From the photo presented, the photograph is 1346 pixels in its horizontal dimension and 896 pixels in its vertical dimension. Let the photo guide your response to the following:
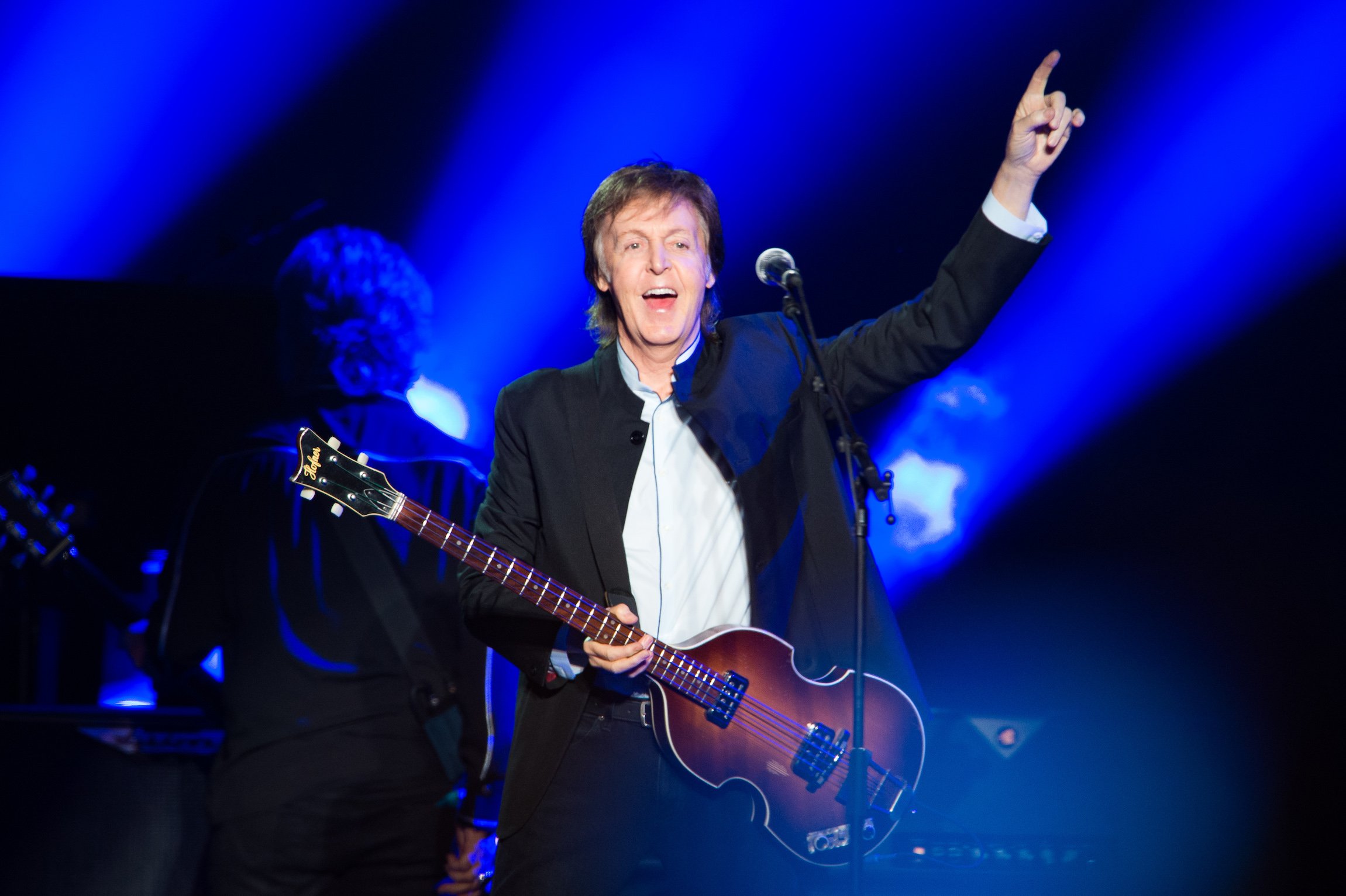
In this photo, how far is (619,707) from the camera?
7.23ft

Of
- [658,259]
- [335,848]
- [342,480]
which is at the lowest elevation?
[335,848]

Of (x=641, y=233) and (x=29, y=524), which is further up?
(x=641, y=233)

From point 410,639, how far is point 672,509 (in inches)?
59.8

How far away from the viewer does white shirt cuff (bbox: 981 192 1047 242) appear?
2137mm

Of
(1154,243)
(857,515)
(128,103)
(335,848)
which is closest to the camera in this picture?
(857,515)

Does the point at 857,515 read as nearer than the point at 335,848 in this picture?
Yes

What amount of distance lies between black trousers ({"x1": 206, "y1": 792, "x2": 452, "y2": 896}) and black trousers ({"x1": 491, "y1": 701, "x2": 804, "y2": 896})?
1353 mm

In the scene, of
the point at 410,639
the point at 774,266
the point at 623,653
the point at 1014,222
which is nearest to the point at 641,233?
the point at 774,266

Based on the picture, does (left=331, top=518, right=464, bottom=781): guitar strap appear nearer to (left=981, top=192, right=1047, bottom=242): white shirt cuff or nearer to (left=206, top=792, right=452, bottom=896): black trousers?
(left=206, top=792, right=452, bottom=896): black trousers

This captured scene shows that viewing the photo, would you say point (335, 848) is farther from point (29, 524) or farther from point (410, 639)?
point (29, 524)

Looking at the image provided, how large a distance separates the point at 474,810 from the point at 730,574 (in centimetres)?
161

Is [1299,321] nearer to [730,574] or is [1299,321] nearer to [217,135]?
[730,574]

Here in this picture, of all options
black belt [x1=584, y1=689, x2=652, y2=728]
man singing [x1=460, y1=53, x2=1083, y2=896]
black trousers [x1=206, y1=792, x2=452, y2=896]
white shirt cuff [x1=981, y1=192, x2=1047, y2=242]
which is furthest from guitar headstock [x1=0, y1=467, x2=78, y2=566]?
white shirt cuff [x1=981, y1=192, x2=1047, y2=242]

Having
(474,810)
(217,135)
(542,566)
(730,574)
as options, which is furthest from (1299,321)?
(217,135)
